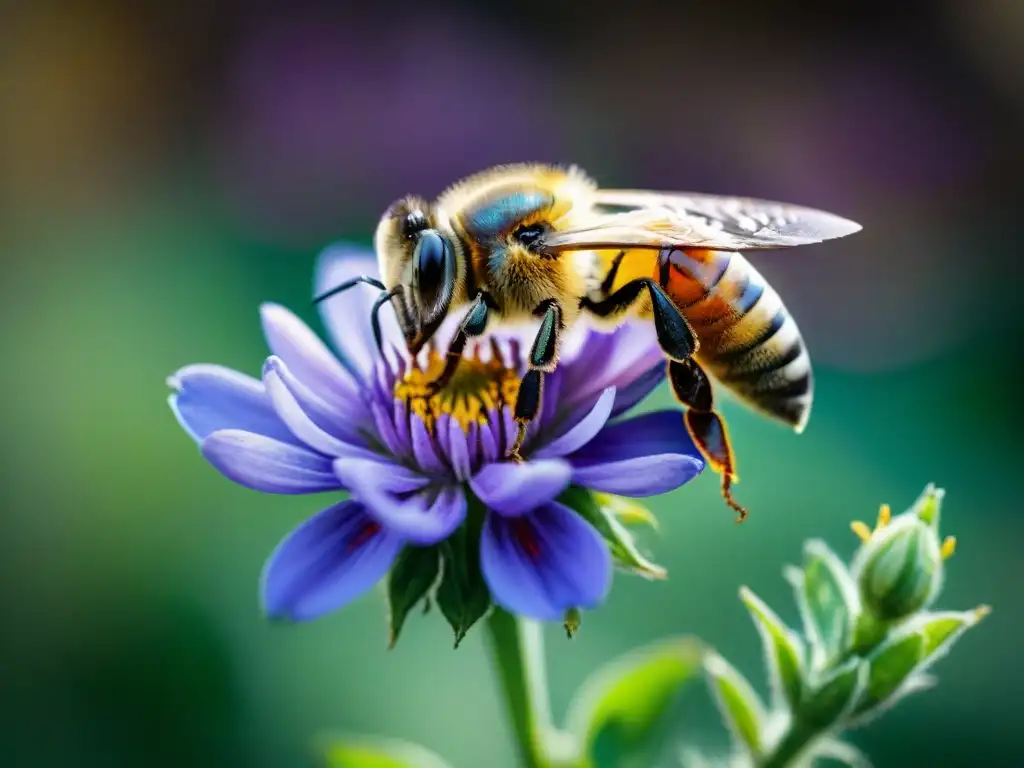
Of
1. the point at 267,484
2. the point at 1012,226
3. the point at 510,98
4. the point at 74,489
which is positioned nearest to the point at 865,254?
the point at 1012,226

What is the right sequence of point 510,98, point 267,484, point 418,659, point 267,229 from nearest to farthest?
point 267,484 < point 418,659 < point 267,229 < point 510,98

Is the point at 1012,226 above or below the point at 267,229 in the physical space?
below

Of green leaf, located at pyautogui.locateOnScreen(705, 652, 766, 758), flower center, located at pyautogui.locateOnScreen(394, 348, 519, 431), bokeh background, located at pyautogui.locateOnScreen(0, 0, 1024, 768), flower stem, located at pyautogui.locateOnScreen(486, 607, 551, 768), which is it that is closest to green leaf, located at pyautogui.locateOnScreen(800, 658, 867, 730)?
green leaf, located at pyautogui.locateOnScreen(705, 652, 766, 758)

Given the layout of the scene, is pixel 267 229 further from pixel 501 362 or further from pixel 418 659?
pixel 501 362

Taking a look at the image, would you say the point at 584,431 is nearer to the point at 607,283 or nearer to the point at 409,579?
the point at 409,579

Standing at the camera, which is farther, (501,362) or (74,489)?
(74,489)

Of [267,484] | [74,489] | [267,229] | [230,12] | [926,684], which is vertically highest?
[230,12]

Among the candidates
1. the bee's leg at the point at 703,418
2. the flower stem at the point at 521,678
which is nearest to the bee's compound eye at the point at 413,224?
the bee's leg at the point at 703,418
